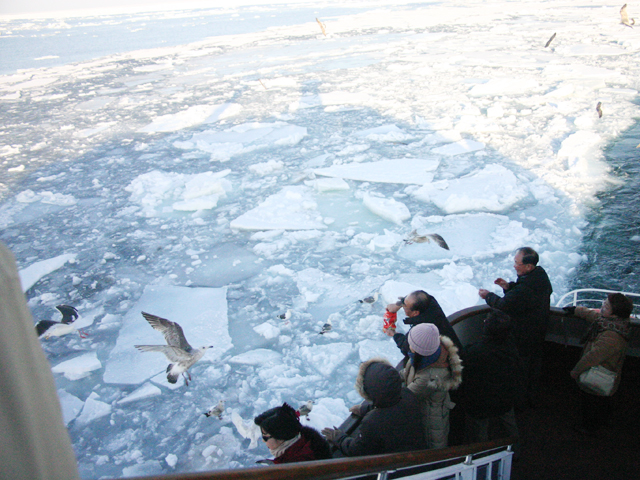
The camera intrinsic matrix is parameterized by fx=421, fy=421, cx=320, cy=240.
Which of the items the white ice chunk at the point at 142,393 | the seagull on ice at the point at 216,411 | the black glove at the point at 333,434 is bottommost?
the seagull on ice at the point at 216,411

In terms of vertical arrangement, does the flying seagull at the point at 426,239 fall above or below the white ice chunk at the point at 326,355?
above

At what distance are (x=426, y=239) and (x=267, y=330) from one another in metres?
2.19

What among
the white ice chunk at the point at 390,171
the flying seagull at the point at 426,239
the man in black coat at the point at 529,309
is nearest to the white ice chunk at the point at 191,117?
the white ice chunk at the point at 390,171

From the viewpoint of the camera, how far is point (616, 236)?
16.1 feet

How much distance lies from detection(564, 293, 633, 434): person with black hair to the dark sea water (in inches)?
78.0

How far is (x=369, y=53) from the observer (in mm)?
18141

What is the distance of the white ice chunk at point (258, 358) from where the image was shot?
11.3 ft

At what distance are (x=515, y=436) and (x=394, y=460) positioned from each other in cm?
137

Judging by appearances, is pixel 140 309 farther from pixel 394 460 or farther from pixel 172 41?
pixel 172 41

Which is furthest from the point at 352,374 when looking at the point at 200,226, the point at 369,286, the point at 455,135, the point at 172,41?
the point at 172,41

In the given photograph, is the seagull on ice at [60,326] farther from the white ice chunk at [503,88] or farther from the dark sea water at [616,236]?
the white ice chunk at [503,88]

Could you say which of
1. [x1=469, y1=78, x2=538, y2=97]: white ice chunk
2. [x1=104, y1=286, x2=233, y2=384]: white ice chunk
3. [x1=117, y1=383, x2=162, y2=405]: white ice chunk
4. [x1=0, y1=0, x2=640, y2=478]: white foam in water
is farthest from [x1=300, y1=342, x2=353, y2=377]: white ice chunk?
[x1=469, y1=78, x2=538, y2=97]: white ice chunk

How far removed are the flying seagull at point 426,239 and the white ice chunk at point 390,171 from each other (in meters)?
1.64

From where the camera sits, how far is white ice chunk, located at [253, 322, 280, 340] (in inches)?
146
